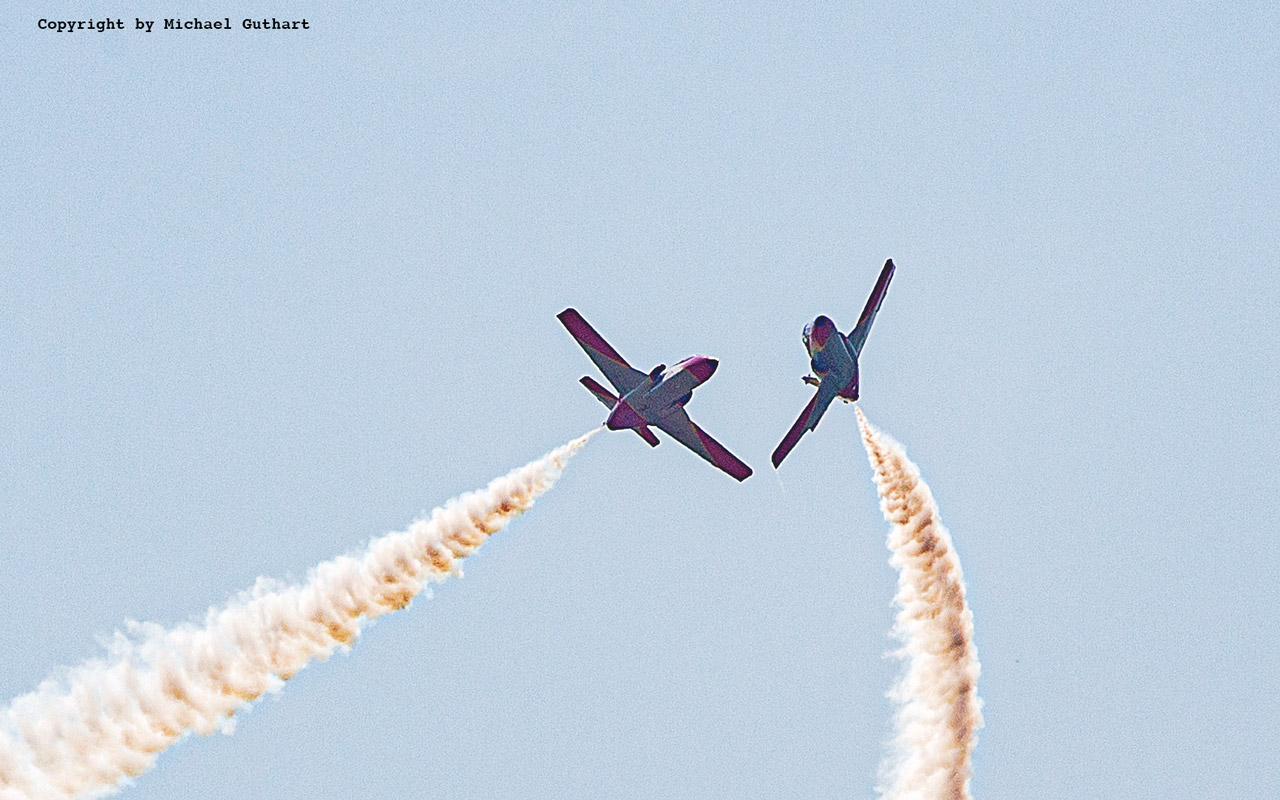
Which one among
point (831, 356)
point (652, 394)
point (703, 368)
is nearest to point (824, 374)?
point (831, 356)

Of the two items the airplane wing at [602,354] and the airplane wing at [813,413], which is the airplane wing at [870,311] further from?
the airplane wing at [602,354]

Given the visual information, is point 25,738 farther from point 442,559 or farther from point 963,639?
point 963,639

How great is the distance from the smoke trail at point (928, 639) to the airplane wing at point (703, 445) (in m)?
5.08

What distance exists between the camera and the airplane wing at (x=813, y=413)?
9456 centimetres

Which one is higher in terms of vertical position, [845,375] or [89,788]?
[845,375]

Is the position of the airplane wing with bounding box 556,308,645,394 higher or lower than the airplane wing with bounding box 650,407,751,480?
higher

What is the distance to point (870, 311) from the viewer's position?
327 feet

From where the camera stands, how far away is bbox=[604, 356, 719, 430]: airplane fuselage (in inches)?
3637

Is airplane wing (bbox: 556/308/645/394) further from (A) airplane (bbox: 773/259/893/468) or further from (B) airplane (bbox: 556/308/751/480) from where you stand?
(A) airplane (bbox: 773/259/893/468)

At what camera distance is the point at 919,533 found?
93438mm

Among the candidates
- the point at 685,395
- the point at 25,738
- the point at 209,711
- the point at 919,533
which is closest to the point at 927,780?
the point at 919,533

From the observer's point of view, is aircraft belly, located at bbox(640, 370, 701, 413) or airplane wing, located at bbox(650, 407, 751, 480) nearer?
aircraft belly, located at bbox(640, 370, 701, 413)

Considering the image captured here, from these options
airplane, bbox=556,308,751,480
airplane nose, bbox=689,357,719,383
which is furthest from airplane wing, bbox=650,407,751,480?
airplane nose, bbox=689,357,719,383

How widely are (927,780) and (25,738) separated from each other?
29778mm
